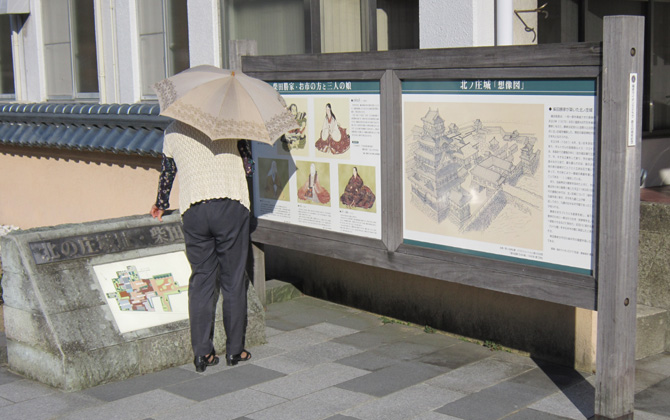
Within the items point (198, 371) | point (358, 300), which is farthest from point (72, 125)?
point (198, 371)

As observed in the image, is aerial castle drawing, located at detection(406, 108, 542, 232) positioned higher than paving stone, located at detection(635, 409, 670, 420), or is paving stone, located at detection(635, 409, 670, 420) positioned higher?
aerial castle drawing, located at detection(406, 108, 542, 232)

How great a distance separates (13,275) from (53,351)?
0.62m

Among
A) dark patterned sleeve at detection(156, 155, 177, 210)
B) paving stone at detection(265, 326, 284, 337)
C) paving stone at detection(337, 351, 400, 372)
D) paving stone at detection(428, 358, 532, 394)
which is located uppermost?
dark patterned sleeve at detection(156, 155, 177, 210)

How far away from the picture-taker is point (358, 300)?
7527mm

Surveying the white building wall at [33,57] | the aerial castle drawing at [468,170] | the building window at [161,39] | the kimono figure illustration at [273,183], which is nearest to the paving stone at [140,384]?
the kimono figure illustration at [273,183]

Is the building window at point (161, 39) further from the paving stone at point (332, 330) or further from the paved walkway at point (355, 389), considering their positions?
the paved walkway at point (355, 389)

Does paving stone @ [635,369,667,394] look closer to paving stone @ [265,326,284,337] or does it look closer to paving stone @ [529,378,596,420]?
paving stone @ [529,378,596,420]

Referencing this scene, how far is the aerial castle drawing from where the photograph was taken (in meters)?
4.98

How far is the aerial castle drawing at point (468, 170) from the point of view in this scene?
498 centimetres

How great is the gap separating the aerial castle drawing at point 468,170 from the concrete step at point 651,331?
4.91 ft

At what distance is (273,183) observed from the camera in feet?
22.5

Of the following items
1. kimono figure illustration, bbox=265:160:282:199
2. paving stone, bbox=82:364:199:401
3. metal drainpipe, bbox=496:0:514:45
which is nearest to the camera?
paving stone, bbox=82:364:199:401

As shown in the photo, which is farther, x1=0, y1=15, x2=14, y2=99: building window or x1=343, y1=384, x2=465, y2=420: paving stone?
x1=0, y1=15, x2=14, y2=99: building window

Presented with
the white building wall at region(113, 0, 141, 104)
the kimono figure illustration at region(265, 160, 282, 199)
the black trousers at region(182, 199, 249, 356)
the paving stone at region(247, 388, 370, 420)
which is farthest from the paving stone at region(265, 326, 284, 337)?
the white building wall at region(113, 0, 141, 104)
